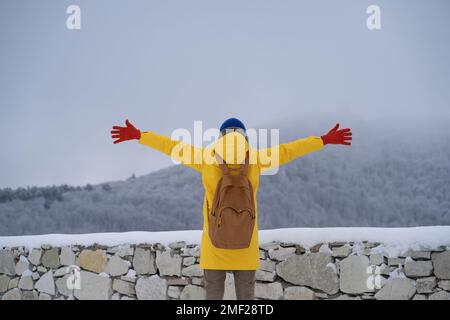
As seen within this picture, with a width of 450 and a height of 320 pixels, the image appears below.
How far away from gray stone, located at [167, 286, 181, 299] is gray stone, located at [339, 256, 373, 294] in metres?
1.51

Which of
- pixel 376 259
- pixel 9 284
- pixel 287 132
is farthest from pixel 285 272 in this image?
pixel 287 132

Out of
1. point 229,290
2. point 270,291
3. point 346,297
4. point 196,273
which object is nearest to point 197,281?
point 196,273

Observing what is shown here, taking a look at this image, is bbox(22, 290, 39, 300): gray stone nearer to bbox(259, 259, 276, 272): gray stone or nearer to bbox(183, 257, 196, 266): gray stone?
bbox(183, 257, 196, 266): gray stone

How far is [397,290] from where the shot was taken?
341cm

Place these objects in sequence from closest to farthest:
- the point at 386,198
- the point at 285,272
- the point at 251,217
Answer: the point at 251,217 → the point at 285,272 → the point at 386,198

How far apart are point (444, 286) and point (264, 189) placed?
2226cm

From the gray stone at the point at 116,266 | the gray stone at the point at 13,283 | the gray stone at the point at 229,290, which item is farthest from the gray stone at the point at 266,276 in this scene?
the gray stone at the point at 13,283

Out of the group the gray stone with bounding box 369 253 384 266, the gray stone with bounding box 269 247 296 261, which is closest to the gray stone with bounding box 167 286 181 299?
the gray stone with bounding box 269 247 296 261

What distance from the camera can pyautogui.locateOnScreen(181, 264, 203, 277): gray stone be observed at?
12.4 ft

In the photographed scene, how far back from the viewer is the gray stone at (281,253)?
Result: 3613 millimetres

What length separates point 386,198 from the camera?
928 inches

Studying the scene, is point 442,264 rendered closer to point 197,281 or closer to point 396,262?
point 396,262

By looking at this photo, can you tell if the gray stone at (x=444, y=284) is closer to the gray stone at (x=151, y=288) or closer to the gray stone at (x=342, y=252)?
the gray stone at (x=342, y=252)
